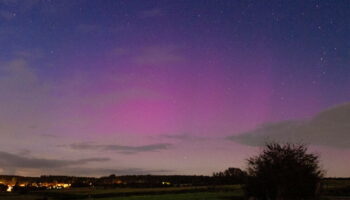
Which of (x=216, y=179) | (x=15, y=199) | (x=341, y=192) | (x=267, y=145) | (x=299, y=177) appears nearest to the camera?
(x=299, y=177)

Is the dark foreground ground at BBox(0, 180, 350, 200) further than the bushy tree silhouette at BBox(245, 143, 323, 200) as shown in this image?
Yes

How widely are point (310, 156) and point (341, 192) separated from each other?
41784 millimetres

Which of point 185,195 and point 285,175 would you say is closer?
point 285,175

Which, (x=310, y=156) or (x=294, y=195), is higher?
(x=310, y=156)

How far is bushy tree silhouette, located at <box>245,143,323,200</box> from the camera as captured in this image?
1419 inches

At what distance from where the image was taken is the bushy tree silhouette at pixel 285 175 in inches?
1419

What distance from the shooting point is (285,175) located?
36.1 metres

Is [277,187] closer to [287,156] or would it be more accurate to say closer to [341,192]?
[287,156]

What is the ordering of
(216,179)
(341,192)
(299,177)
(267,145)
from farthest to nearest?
1. (216,179)
2. (341,192)
3. (267,145)
4. (299,177)

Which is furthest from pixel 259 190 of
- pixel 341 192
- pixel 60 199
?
Answer: pixel 60 199

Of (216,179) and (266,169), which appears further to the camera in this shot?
(216,179)

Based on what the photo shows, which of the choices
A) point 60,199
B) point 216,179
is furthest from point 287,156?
point 216,179

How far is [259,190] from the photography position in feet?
127

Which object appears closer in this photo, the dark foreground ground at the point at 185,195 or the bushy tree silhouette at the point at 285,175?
the bushy tree silhouette at the point at 285,175
